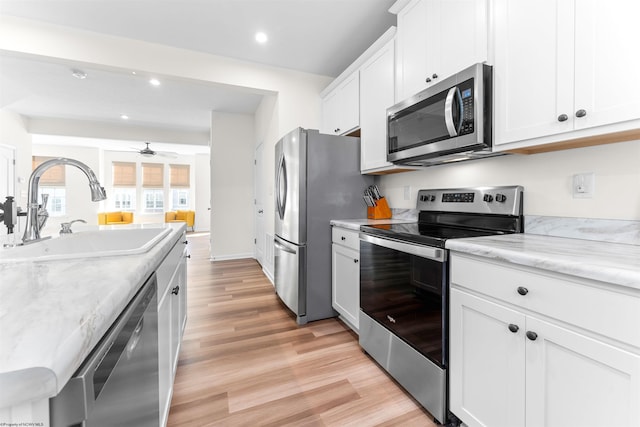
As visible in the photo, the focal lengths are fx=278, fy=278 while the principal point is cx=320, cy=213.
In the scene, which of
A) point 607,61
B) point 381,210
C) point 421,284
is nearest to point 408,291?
point 421,284

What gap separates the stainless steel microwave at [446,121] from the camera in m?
1.42

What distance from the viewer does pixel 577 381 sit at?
0.85 m

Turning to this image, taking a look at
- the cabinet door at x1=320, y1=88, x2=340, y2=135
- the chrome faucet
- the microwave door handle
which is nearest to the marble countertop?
the microwave door handle

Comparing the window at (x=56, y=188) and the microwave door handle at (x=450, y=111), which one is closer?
the microwave door handle at (x=450, y=111)

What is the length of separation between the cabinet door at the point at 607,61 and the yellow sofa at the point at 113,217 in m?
9.16

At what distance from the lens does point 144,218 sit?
29.5ft

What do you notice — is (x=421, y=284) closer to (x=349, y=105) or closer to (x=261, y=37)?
(x=349, y=105)

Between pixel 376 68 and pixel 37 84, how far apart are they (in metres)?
4.61

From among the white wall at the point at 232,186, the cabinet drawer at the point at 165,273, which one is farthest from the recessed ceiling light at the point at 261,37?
the white wall at the point at 232,186

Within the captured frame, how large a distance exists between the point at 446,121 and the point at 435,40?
579mm

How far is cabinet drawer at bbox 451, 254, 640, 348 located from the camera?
75cm

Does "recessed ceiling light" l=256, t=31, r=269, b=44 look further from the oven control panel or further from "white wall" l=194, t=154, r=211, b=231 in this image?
"white wall" l=194, t=154, r=211, b=231

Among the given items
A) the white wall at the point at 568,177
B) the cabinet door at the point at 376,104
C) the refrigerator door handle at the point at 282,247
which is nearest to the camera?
the white wall at the point at 568,177

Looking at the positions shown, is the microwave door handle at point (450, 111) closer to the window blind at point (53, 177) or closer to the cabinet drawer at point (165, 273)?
the cabinet drawer at point (165, 273)
